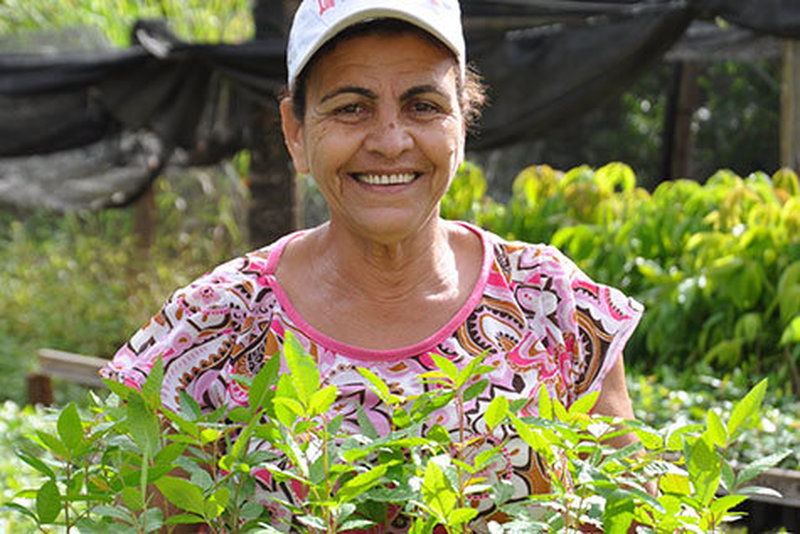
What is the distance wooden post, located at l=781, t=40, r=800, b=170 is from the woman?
4.00 m

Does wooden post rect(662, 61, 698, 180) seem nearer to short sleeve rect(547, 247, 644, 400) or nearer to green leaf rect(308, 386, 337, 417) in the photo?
short sleeve rect(547, 247, 644, 400)

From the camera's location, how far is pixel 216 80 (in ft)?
19.9

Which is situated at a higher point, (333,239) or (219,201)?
(333,239)

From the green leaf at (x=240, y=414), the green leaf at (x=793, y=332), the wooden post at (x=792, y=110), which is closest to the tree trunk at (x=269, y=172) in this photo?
the wooden post at (x=792, y=110)

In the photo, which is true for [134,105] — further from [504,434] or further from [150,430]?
[150,430]

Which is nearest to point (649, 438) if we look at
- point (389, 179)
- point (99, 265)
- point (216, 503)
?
point (216, 503)

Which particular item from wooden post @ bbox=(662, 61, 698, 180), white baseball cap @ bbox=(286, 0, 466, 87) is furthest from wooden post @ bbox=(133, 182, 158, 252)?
white baseball cap @ bbox=(286, 0, 466, 87)

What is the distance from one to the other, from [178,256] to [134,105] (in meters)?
3.78

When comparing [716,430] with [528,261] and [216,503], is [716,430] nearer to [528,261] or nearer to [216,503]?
[216,503]

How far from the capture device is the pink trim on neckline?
69.6 inches

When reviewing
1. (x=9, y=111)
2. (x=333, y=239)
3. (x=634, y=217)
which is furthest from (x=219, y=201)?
(x=333, y=239)

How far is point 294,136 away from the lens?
189 centimetres

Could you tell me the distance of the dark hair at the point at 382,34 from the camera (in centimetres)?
166

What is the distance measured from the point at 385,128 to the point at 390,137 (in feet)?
0.05
